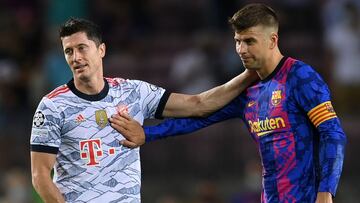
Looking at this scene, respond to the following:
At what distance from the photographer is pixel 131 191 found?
755 centimetres

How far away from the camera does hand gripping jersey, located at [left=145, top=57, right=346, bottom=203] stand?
7.05 m

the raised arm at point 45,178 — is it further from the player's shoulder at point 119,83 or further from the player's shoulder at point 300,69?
the player's shoulder at point 300,69

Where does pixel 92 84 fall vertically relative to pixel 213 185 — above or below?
above

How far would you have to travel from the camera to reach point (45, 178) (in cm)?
723

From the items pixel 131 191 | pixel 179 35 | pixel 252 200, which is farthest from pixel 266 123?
pixel 179 35

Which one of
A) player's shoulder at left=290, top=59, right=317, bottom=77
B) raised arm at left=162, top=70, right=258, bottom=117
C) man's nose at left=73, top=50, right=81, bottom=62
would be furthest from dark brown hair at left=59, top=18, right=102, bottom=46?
player's shoulder at left=290, top=59, right=317, bottom=77

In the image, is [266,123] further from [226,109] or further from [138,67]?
[138,67]

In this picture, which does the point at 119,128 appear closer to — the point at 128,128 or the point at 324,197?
the point at 128,128

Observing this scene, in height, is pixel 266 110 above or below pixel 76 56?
below

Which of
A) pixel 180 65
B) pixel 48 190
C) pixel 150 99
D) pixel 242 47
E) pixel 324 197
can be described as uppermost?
pixel 180 65

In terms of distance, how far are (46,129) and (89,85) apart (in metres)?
0.49

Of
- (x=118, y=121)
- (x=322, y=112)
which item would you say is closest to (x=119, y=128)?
(x=118, y=121)

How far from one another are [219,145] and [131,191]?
194 inches

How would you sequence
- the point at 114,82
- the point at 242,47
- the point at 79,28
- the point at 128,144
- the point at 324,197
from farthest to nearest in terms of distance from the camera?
the point at 114,82 → the point at 128,144 → the point at 79,28 → the point at 242,47 → the point at 324,197
